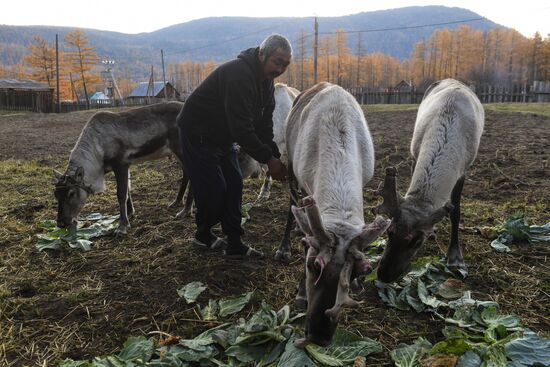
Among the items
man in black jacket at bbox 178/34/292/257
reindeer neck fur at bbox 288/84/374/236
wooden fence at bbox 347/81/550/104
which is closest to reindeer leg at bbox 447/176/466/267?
reindeer neck fur at bbox 288/84/374/236

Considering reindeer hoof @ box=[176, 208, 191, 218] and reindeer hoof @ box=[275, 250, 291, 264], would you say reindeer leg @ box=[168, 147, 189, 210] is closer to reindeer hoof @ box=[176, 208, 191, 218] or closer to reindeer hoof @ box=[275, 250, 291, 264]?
reindeer hoof @ box=[176, 208, 191, 218]

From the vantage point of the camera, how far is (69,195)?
5973mm

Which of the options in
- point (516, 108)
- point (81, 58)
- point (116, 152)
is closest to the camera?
point (116, 152)

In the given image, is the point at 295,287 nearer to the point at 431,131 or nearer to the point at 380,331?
the point at 380,331

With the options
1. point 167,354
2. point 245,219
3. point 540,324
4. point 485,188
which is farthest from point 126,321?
point 485,188

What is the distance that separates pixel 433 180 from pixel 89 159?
4893 mm

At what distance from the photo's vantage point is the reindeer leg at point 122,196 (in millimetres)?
6021

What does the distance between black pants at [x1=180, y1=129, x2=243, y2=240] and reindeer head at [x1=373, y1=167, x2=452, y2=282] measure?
1.78m

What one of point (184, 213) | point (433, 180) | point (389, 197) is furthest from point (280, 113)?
point (389, 197)

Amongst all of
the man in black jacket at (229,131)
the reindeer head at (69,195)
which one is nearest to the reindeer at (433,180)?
the man in black jacket at (229,131)

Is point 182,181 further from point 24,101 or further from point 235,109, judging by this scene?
point 24,101

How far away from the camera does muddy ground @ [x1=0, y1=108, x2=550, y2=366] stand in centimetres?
363

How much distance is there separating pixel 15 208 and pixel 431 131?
6.54 metres

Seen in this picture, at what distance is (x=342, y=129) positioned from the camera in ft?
12.9
